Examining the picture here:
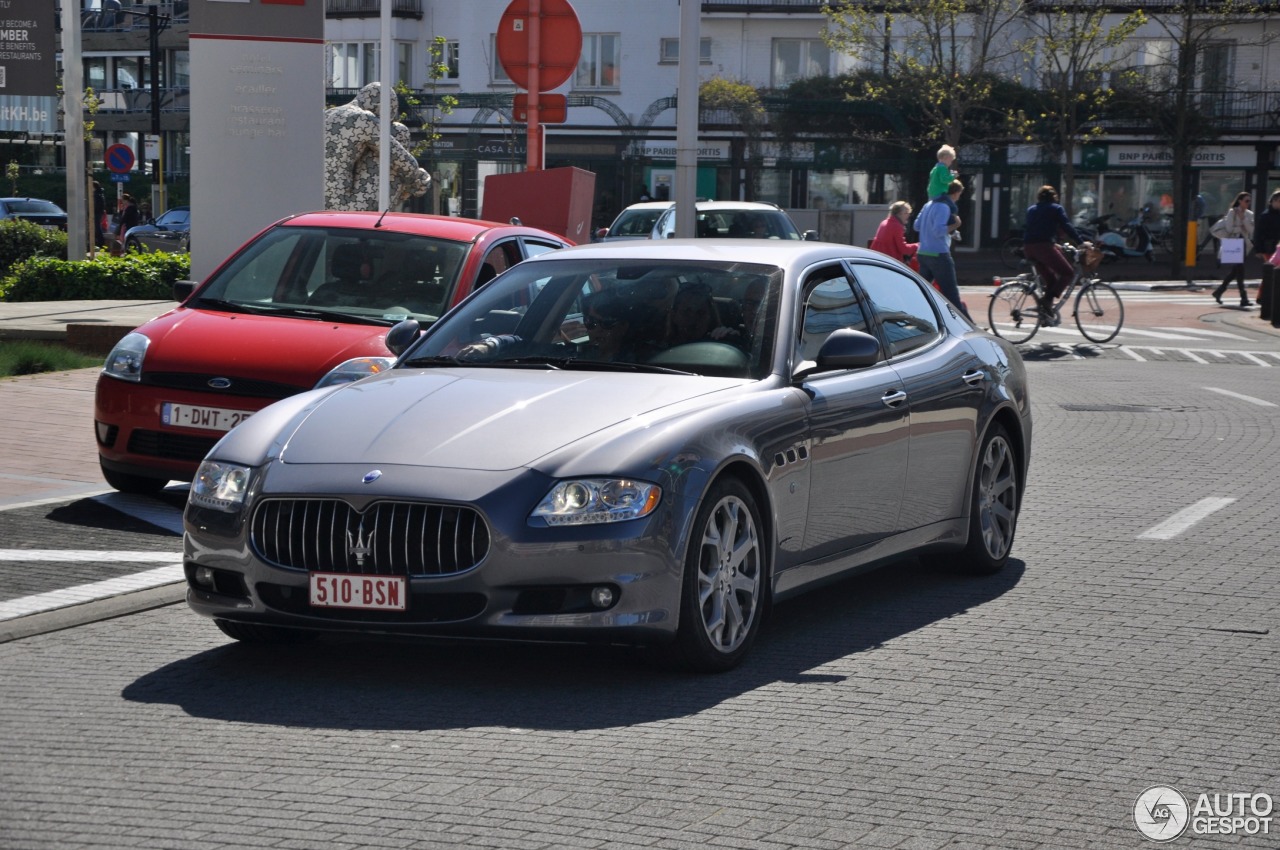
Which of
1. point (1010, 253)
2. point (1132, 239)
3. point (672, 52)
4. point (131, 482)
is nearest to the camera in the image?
point (131, 482)

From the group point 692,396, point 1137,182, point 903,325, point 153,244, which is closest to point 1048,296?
point 903,325

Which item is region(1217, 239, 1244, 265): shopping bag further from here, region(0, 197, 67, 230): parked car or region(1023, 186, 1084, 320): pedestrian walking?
region(0, 197, 67, 230): parked car

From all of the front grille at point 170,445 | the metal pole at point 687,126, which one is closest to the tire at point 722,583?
the front grille at point 170,445

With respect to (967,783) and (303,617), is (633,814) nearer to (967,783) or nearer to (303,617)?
(967,783)

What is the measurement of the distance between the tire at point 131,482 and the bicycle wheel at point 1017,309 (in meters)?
14.1

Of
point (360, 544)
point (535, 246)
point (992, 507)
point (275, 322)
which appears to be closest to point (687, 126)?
point (535, 246)

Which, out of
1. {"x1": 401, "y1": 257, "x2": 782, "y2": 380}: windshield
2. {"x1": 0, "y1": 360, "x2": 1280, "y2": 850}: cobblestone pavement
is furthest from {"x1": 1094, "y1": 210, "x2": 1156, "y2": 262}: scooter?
{"x1": 401, "y1": 257, "x2": 782, "y2": 380}: windshield

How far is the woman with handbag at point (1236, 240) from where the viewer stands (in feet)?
103

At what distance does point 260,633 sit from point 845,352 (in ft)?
7.50

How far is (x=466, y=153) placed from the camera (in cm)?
6116

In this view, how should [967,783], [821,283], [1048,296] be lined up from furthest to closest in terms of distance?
[1048,296]
[821,283]
[967,783]

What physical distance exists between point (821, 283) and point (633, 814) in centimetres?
326

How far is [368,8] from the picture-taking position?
65562 millimetres

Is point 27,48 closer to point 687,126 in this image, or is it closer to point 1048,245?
point 687,126
